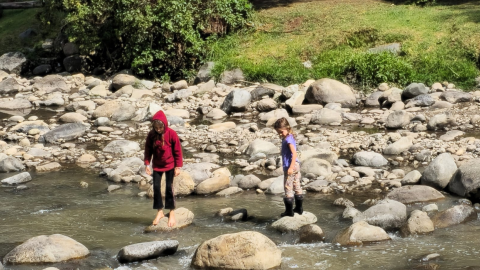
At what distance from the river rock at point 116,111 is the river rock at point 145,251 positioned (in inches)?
357

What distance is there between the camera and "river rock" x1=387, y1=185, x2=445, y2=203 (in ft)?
33.6

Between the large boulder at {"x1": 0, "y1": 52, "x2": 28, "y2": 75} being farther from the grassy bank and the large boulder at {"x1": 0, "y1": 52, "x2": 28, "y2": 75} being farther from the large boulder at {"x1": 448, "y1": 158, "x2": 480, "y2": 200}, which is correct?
the large boulder at {"x1": 448, "y1": 158, "x2": 480, "y2": 200}

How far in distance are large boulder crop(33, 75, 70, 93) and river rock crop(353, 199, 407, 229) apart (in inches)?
536

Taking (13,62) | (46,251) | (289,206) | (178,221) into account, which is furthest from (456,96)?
(13,62)

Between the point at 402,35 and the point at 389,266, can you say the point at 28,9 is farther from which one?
the point at 389,266

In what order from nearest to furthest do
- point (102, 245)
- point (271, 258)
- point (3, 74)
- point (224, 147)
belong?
point (271, 258) < point (102, 245) < point (224, 147) < point (3, 74)

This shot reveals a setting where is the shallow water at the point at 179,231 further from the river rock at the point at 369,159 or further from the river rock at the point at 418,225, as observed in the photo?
the river rock at the point at 369,159

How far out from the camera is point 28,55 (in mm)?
24266

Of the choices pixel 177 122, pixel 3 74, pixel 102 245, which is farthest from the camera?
pixel 3 74

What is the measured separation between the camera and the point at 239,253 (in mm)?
7699

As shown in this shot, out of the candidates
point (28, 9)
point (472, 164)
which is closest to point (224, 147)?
point (472, 164)

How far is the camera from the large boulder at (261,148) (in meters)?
13.4

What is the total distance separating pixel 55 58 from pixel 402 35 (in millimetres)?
11865

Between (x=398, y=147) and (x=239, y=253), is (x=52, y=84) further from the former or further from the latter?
(x=239, y=253)
